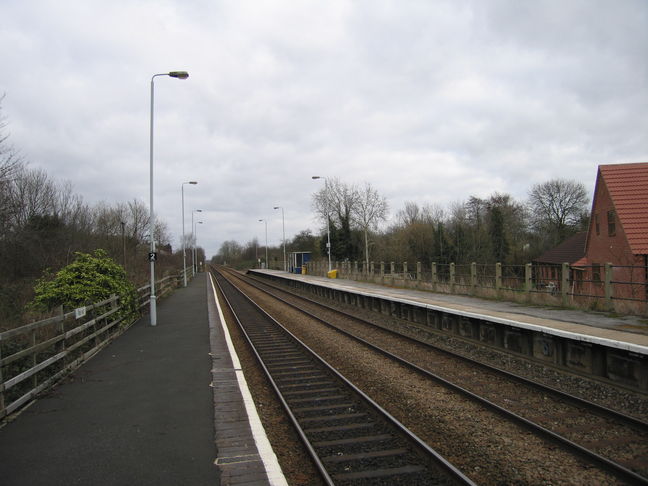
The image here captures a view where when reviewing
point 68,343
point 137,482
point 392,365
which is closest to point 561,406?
point 392,365

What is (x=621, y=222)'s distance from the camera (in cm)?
2105

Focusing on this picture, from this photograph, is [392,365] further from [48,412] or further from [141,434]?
[48,412]

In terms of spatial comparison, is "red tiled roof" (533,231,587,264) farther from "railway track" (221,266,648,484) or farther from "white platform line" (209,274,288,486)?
"white platform line" (209,274,288,486)

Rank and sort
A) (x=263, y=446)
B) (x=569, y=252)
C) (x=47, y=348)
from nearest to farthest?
(x=263, y=446)
(x=47, y=348)
(x=569, y=252)

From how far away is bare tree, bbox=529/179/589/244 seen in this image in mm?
56562

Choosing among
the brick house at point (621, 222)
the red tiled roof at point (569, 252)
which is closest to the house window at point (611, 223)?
the brick house at point (621, 222)

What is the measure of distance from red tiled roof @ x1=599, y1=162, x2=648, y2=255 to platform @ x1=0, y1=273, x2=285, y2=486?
1984cm

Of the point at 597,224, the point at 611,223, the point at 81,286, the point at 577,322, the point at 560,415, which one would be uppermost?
the point at 597,224

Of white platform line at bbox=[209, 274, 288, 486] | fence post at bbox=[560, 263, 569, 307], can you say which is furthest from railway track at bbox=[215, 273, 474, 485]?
fence post at bbox=[560, 263, 569, 307]

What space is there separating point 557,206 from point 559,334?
56.8 metres

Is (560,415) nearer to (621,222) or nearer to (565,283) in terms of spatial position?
(565,283)

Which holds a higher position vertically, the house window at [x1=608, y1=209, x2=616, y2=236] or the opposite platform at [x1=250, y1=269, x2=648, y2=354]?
the house window at [x1=608, y1=209, x2=616, y2=236]

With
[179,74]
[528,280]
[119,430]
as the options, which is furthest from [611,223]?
[119,430]

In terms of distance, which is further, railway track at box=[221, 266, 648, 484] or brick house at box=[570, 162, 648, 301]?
brick house at box=[570, 162, 648, 301]
